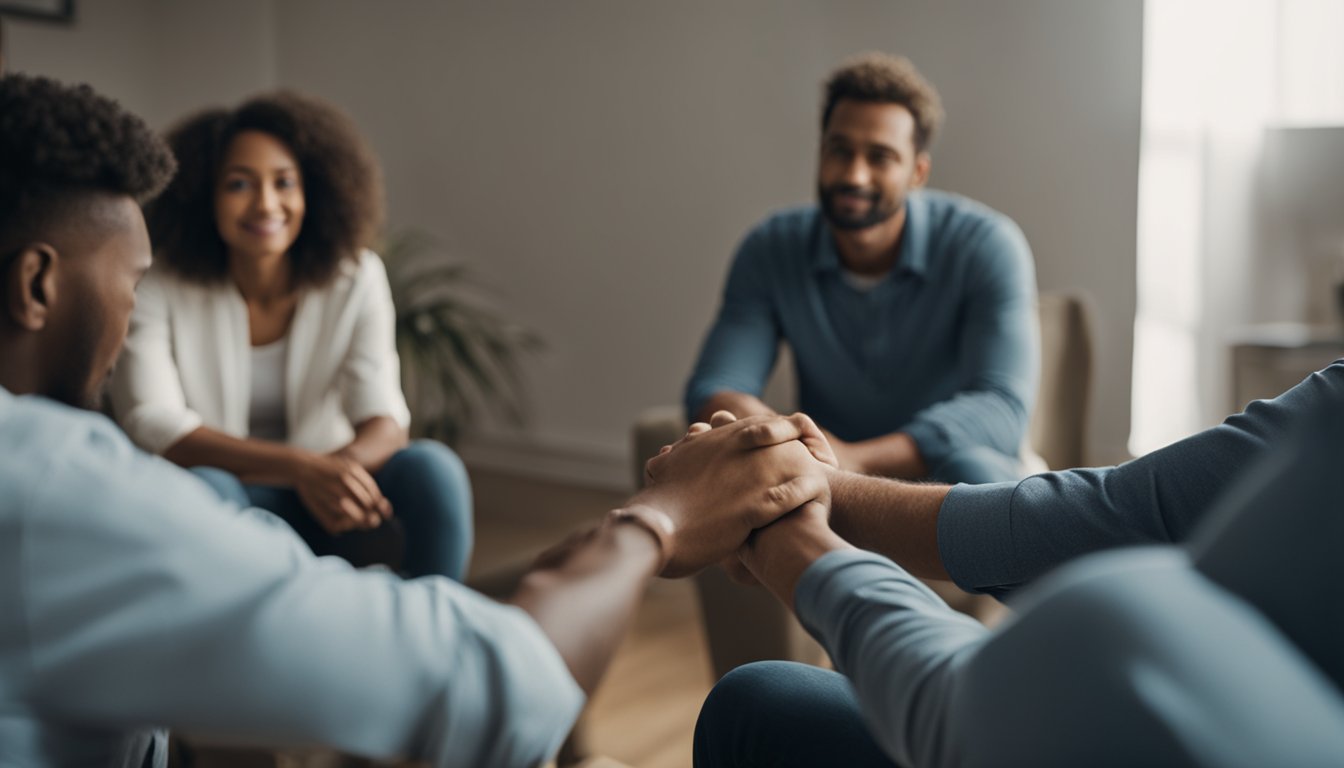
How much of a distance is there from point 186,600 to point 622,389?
369 cm

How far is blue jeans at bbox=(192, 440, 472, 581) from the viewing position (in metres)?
2.07

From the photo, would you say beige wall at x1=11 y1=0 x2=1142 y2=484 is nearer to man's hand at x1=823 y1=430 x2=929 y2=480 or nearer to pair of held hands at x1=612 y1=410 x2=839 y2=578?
man's hand at x1=823 y1=430 x2=929 y2=480

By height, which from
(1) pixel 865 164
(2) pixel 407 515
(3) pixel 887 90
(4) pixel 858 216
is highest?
(3) pixel 887 90

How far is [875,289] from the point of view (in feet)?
8.08

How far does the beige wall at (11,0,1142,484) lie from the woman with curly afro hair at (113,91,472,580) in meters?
1.74

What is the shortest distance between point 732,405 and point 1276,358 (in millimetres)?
1462

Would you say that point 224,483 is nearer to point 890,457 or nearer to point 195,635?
point 890,457

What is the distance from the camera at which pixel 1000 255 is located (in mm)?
2400

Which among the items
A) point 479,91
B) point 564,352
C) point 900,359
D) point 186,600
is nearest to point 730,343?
point 900,359

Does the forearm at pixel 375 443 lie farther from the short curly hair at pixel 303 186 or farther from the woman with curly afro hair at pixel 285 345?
the short curly hair at pixel 303 186

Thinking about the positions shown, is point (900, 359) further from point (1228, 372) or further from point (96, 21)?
Answer: point (96, 21)

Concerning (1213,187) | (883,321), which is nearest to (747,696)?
(883,321)

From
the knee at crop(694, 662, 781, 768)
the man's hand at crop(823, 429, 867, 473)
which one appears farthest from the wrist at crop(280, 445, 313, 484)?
the knee at crop(694, 662, 781, 768)

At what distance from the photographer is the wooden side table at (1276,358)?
9.14ft
